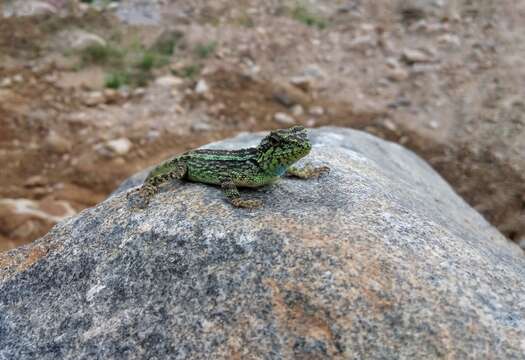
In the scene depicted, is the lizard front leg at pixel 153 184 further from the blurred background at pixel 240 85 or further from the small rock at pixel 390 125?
the small rock at pixel 390 125

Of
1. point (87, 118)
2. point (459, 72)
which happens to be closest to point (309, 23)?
point (459, 72)

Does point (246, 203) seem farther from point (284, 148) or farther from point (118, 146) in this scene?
point (118, 146)

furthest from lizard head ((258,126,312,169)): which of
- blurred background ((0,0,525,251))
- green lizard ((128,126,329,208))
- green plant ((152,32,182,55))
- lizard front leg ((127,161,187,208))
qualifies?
green plant ((152,32,182,55))

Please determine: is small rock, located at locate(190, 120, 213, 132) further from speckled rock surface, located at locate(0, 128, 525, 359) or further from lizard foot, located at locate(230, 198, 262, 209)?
lizard foot, located at locate(230, 198, 262, 209)

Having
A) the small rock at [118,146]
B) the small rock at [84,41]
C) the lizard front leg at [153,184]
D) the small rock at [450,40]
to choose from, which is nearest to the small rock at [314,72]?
the small rock at [450,40]

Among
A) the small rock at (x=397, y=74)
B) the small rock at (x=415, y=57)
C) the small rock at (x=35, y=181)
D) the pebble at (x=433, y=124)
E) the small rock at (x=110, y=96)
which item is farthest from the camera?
the small rock at (x=415, y=57)

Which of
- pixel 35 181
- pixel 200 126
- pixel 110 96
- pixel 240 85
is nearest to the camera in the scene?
pixel 35 181

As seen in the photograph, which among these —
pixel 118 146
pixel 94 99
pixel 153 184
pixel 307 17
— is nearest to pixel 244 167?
pixel 153 184

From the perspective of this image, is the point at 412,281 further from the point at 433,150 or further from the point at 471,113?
the point at 471,113
